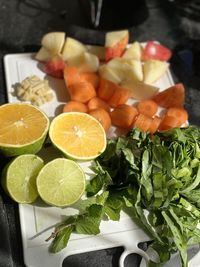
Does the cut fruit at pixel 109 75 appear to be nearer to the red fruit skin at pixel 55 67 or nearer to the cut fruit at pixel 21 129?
the red fruit skin at pixel 55 67

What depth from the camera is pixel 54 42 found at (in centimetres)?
156

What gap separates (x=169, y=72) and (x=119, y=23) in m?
0.33

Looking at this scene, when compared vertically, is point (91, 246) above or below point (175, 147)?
below

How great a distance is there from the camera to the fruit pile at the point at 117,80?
55.6 inches

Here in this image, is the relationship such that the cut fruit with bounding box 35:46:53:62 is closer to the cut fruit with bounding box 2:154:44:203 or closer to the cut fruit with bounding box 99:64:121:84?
the cut fruit with bounding box 99:64:121:84

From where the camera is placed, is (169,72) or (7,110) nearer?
(7,110)

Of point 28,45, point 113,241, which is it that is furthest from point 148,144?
point 28,45

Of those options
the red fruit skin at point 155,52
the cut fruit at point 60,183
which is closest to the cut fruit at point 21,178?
the cut fruit at point 60,183

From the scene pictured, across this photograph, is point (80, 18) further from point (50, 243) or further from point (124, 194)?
point (50, 243)

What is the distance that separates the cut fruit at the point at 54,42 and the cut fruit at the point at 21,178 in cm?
51

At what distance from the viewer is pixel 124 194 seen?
3.92 feet

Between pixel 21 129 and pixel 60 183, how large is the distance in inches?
7.7

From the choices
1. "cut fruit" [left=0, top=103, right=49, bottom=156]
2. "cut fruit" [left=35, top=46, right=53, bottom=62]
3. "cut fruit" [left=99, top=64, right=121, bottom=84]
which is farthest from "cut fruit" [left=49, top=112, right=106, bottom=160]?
"cut fruit" [left=35, top=46, right=53, bottom=62]

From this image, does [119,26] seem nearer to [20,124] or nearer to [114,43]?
[114,43]
